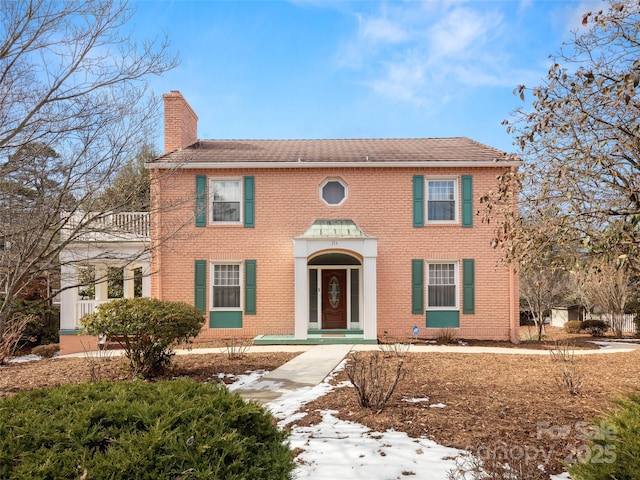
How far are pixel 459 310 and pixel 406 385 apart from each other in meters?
8.21

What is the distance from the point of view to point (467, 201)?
14.9m

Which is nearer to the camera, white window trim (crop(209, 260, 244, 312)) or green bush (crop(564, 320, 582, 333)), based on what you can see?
white window trim (crop(209, 260, 244, 312))

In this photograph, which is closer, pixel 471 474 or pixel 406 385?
pixel 471 474

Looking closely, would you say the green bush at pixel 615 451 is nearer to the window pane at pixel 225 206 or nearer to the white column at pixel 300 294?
the white column at pixel 300 294

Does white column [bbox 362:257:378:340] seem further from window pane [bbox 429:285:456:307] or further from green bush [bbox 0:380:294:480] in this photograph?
green bush [bbox 0:380:294:480]

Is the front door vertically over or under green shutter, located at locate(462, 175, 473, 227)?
under

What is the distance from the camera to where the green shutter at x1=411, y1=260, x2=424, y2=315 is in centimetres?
1480

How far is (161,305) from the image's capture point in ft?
28.4

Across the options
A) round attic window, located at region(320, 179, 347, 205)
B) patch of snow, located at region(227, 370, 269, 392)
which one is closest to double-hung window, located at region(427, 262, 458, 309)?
round attic window, located at region(320, 179, 347, 205)

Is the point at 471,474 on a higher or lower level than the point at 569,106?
lower

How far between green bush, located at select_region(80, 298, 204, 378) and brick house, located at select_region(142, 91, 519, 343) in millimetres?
6083

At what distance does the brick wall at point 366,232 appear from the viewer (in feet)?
48.6

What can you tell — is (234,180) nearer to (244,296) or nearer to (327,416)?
(244,296)

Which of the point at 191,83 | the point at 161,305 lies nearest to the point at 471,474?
the point at 161,305
